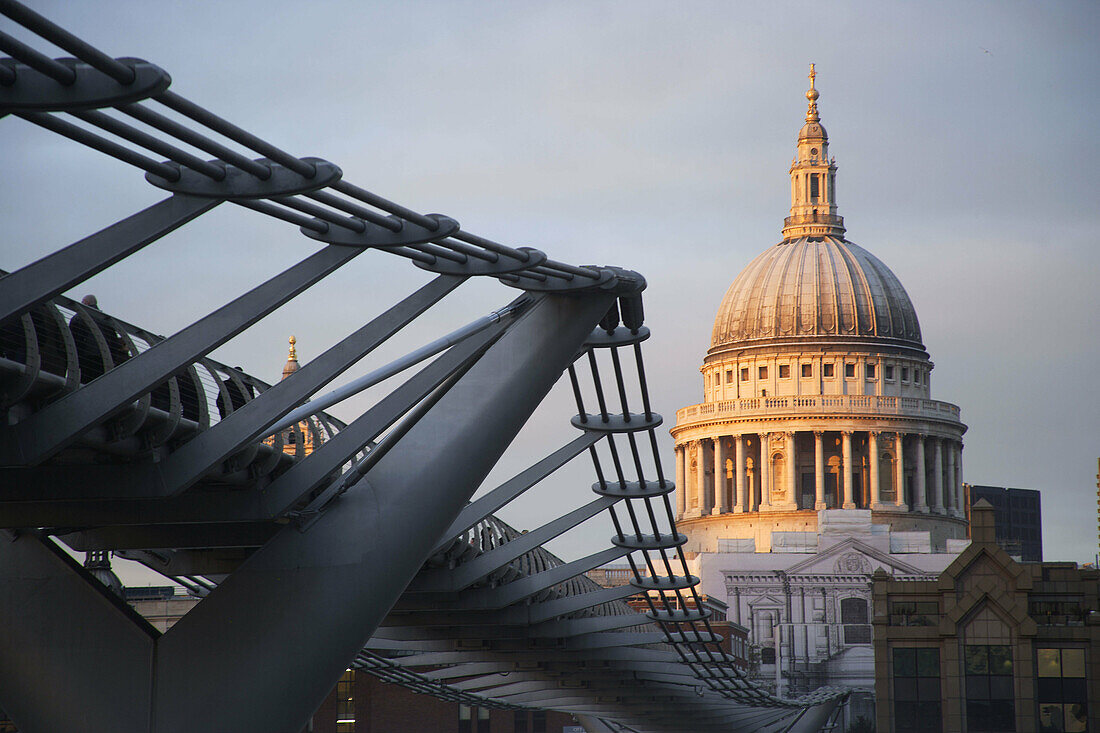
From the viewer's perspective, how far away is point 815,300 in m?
157


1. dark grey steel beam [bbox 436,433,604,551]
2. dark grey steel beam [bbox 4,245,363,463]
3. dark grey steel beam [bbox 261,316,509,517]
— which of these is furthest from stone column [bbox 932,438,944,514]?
dark grey steel beam [bbox 4,245,363,463]

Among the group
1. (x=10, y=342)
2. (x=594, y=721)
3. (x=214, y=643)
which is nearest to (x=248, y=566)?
(x=214, y=643)

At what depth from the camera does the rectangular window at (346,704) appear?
98.9 meters

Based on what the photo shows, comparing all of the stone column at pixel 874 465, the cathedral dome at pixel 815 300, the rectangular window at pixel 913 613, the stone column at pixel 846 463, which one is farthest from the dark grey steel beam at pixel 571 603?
the cathedral dome at pixel 815 300

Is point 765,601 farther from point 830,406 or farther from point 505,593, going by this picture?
point 505,593

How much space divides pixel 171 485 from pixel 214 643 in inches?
90.6

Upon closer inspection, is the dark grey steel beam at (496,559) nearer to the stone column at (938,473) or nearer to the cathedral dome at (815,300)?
the stone column at (938,473)

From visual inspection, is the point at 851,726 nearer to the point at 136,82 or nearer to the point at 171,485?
the point at 171,485

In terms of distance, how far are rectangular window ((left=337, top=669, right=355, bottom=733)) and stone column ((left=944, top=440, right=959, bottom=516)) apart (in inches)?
2599

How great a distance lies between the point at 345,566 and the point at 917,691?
52748mm

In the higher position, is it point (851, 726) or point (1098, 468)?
point (1098, 468)

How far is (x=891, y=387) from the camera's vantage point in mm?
154750

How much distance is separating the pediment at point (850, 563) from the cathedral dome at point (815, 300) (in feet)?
112

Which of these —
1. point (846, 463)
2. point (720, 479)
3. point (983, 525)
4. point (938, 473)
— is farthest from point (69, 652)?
point (938, 473)
